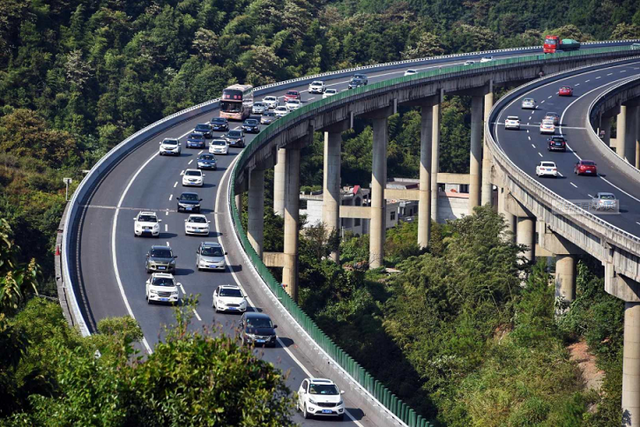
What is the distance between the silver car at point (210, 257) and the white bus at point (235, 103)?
1864 inches

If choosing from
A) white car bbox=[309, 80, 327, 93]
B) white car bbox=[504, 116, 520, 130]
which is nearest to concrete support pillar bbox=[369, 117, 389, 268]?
white car bbox=[309, 80, 327, 93]

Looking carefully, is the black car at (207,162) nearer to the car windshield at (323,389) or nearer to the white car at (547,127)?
the white car at (547,127)

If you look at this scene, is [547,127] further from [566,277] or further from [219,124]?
[566,277]

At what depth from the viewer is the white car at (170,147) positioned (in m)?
101

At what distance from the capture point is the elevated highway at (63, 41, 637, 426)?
176 ft

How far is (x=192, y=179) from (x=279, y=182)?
3366cm

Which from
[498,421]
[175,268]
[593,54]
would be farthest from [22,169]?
[593,54]

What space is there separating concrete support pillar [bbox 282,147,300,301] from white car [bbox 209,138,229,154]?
8.67 metres

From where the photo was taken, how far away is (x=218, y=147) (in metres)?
101

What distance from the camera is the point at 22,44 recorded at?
146 meters

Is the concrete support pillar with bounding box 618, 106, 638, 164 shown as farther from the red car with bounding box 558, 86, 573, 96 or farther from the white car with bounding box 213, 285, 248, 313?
the white car with bounding box 213, 285, 248, 313

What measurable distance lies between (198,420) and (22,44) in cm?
12240

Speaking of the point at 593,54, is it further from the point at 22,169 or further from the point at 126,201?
the point at 126,201

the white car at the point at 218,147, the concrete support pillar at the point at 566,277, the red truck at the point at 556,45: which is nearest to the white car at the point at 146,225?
the white car at the point at 218,147
